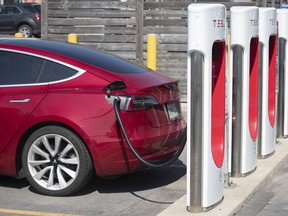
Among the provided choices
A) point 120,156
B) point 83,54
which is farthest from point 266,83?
point 120,156

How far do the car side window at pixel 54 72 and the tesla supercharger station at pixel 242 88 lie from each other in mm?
1694

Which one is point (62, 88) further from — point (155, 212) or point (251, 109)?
point (251, 109)

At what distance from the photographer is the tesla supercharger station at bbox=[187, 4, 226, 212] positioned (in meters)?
5.60

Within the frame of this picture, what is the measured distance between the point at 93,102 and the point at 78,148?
1.53 ft

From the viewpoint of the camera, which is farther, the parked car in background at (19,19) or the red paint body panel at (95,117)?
the parked car in background at (19,19)

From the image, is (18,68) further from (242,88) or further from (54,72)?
(242,88)

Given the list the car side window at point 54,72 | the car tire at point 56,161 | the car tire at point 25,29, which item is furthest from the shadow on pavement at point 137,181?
the car tire at point 25,29

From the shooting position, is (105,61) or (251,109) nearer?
(105,61)

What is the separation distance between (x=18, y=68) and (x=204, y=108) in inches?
88.8

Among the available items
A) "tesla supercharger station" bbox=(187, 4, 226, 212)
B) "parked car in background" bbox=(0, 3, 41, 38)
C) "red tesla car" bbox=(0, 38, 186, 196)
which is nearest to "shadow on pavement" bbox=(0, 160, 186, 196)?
"red tesla car" bbox=(0, 38, 186, 196)

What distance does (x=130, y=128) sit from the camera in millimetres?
6461

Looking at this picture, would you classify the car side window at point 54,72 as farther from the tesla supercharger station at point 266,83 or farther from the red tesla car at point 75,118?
the tesla supercharger station at point 266,83

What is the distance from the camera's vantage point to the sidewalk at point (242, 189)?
595 centimetres

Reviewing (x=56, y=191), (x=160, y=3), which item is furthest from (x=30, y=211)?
(x=160, y=3)
